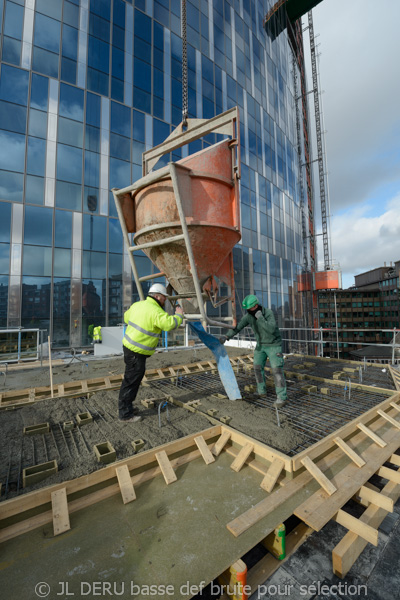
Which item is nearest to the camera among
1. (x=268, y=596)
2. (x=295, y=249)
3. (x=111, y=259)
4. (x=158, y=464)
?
(x=268, y=596)

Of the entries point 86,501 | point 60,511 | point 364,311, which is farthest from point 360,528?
point 364,311

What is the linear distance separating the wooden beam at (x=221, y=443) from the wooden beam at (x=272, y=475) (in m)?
0.66

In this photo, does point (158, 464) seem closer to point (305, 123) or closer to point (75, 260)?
point (75, 260)

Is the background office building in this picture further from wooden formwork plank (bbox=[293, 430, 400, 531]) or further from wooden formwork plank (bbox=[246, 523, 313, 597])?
wooden formwork plank (bbox=[246, 523, 313, 597])

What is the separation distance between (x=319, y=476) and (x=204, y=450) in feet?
3.85

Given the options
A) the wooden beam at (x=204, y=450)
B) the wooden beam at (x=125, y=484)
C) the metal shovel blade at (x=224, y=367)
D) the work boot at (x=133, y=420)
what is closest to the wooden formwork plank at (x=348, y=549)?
the wooden beam at (x=204, y=450)

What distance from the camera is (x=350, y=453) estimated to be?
3.03 meters

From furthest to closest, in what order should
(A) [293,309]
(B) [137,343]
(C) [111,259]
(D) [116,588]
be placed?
(A) [293,309] → (C) [111,259] → (B) [137,343] → (D) [116,588]

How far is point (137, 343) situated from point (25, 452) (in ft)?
5.58

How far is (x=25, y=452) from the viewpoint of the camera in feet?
10.1

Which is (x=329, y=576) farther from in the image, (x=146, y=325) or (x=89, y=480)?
(x=146, y=325)

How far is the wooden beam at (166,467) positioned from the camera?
267cm

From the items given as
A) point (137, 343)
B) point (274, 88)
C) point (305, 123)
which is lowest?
point (137, 343)

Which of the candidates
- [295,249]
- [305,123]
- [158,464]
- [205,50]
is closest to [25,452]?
[158,464]
